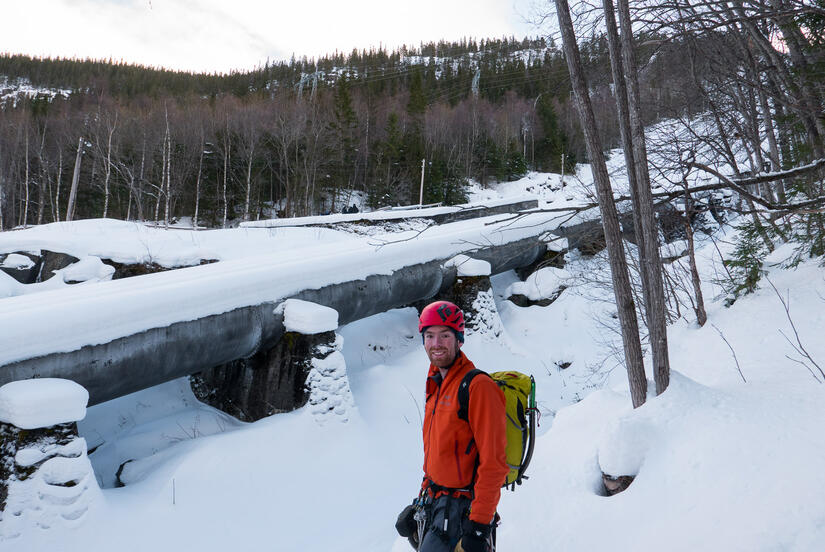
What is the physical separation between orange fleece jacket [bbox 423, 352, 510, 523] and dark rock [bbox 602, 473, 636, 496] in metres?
1.79

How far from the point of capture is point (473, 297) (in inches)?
428

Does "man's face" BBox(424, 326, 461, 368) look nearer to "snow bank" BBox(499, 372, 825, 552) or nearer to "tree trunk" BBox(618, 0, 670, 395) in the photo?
"snow bank" BBox(499, 372, 825, 552)

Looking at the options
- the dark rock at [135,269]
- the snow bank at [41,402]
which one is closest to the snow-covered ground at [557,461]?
the snow bank at [41,402]

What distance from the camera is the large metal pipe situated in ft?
15.6

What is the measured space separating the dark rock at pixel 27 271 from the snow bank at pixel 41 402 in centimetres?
904

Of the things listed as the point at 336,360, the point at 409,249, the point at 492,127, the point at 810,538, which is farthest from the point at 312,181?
the point at 810,538

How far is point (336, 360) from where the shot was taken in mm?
6996

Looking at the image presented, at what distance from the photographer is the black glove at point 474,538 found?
223 cm

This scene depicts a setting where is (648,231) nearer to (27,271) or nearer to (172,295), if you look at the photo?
(172,295)

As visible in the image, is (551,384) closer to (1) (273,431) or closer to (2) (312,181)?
(1) (273,431)

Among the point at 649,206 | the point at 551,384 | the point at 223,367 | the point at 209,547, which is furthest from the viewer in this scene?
the point at 551,384

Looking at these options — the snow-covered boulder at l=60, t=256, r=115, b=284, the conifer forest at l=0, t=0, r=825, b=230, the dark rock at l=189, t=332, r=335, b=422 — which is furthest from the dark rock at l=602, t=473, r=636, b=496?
the conifer forest at l=0, t=0, r=825, b=230

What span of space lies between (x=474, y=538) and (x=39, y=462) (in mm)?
4260

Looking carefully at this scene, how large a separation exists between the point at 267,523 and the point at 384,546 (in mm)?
1332
